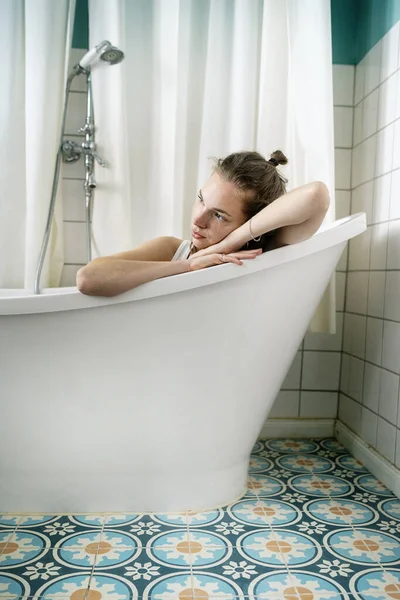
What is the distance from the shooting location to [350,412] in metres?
1.98

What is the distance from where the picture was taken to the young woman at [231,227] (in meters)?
1.19

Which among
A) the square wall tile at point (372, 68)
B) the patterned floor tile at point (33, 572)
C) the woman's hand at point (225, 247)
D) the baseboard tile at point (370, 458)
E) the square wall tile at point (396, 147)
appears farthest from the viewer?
the square wall tile at point (372, 68)

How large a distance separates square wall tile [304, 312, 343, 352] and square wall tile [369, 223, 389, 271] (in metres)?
0.32

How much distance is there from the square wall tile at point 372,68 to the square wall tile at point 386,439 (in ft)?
3.90

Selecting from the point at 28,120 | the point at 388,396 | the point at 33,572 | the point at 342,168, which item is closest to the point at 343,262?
the point at 342,168

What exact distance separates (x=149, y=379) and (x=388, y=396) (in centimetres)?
84

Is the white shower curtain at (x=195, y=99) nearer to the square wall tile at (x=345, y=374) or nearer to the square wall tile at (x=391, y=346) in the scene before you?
the square wall tile at (x=391, y=346)

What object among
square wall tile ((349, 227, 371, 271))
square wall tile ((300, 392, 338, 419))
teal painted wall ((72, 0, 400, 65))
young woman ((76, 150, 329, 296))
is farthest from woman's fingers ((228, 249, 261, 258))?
teal painted wall ((72, 0, 400, 65))

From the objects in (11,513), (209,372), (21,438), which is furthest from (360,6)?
(11,513)

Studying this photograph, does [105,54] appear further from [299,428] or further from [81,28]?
[299,428]

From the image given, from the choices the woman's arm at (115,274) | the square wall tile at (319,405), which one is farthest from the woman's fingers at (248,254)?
the square wall tile at (319,405)

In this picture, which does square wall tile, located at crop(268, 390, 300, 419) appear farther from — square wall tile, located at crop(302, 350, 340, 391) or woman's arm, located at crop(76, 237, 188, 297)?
woman's arm, located at crop(76, 237, 188, 297)

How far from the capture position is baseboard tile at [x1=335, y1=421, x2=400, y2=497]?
1584 mm

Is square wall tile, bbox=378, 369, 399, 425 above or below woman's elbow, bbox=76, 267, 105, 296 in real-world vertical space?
below
